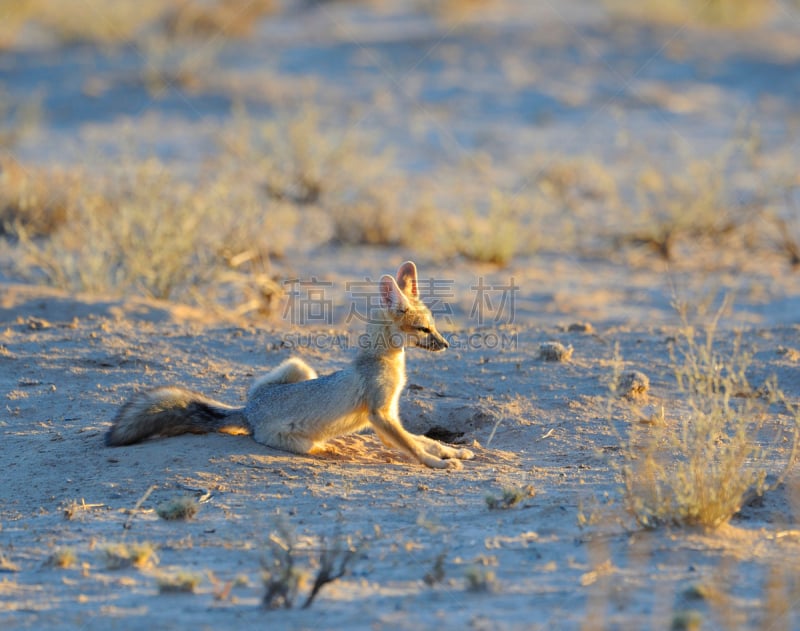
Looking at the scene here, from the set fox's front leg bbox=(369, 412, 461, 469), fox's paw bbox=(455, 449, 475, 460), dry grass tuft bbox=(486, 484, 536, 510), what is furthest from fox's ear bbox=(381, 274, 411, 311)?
dry grass tuft bbox=(486, 484, 536, 510)

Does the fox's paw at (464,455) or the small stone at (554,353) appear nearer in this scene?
Result: the fox's paw at (464,455)

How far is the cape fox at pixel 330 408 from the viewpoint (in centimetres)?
534

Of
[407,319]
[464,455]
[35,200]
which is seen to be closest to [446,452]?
[464,455]

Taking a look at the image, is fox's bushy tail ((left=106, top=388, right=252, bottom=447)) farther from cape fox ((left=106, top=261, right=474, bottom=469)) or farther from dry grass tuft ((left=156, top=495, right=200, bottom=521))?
dry grass tuft ((left=156, top=495, right=200, bottom=521))

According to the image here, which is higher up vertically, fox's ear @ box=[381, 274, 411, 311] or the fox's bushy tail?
fox's ear @ box=[381, 274, 411, 311]

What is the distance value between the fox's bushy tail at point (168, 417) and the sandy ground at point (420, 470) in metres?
0.08

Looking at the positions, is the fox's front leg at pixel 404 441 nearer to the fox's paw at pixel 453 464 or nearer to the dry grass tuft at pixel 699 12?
the fox's paw at pixel 453 464

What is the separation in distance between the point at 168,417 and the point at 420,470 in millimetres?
1386

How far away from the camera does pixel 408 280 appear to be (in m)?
5.80

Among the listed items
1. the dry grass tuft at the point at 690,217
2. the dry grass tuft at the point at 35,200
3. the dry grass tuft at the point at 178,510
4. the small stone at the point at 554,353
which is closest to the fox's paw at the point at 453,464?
the dry grass tuft at the point at 178,510

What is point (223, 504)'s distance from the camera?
4.70m

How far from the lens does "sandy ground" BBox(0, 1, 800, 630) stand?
3.66 metres

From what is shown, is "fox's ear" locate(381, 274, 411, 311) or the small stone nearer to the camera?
"fox's ear" locate(381, 274, 411, 311)

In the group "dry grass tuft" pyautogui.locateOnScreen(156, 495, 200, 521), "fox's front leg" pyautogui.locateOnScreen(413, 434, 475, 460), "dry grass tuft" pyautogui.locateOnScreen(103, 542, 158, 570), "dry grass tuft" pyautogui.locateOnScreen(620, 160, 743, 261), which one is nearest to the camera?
"dry grass tuft" pyautogui.locateOnScreen(103, 542, 158, 570)
